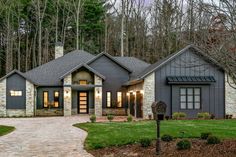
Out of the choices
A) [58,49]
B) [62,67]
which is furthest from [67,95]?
[58,49]

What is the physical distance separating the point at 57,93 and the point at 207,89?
11.6 metres

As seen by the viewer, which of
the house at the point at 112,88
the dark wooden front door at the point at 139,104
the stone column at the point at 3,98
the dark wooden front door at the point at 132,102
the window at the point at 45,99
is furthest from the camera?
the window at the point at 45,99

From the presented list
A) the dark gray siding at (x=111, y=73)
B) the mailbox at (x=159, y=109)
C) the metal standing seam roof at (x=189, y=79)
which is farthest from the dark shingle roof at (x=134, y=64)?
the mailbox at (x=159, y=109)

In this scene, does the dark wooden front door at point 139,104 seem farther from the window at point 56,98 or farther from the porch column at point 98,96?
the window at point 56,98

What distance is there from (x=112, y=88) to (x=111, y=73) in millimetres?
1206

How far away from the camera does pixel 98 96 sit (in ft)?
93.1

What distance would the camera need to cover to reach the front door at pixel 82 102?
29.7 meters

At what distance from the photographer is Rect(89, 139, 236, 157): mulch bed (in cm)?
933

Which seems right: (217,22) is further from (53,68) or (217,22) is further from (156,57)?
(156,57)

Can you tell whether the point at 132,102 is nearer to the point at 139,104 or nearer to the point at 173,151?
the point at 139,104

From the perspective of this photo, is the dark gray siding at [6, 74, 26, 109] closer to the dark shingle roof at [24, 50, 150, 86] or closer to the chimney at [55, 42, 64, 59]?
the dark shingle roof at [24, 50, 150, 86]

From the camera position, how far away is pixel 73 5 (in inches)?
1772

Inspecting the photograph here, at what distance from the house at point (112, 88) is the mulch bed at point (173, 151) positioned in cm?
1288

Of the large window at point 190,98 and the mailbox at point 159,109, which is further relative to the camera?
the large window at point 190,98
